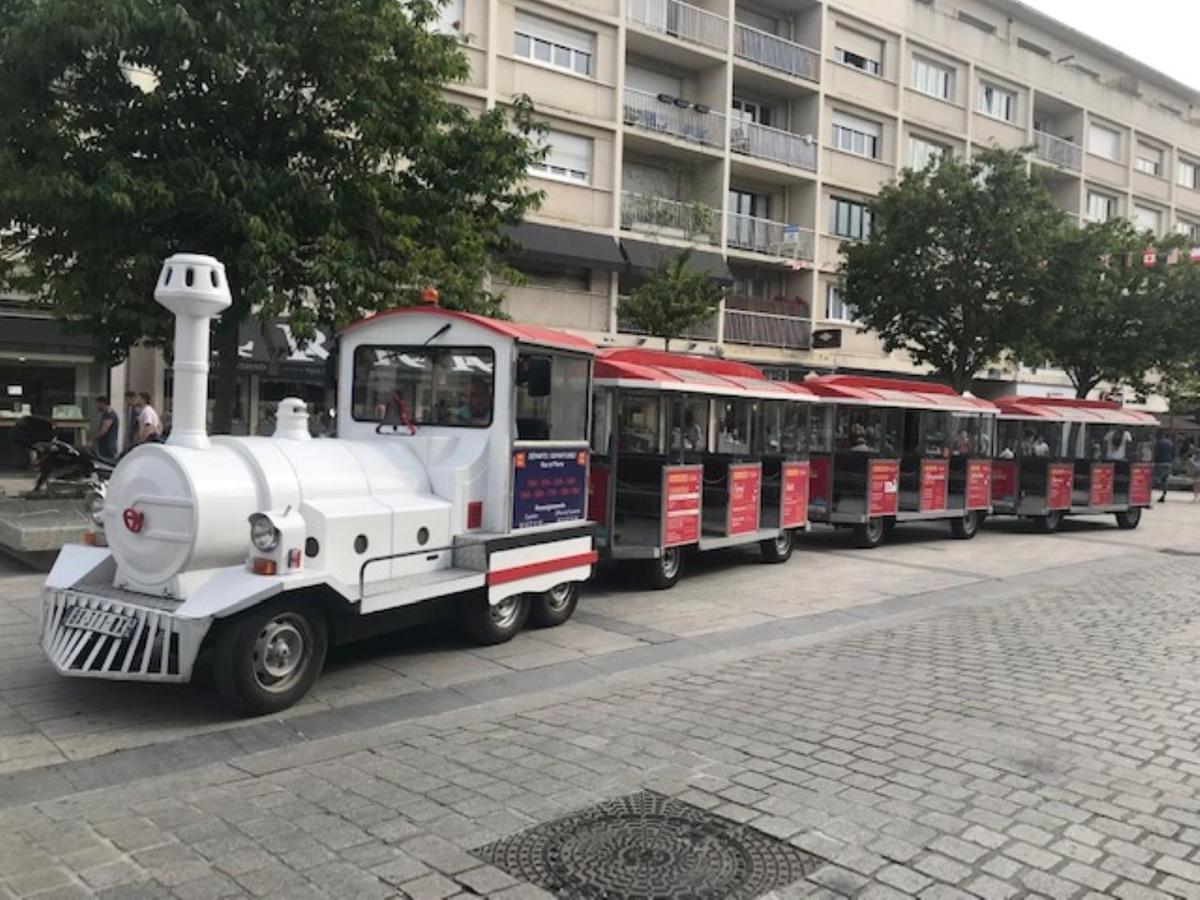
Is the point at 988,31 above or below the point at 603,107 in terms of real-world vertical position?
above

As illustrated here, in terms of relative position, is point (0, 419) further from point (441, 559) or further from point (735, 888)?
point (735, 888)

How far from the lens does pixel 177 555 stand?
571 cm

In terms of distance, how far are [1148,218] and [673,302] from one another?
1359 inches

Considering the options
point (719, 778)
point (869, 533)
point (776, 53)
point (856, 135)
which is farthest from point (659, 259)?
point (719, 778)

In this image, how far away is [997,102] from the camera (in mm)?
36875

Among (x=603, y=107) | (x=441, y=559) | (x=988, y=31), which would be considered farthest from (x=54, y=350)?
(x=988, y=31)

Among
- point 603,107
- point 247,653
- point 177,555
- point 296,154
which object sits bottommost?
point 247,653

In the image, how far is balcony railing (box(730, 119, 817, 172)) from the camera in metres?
28.4

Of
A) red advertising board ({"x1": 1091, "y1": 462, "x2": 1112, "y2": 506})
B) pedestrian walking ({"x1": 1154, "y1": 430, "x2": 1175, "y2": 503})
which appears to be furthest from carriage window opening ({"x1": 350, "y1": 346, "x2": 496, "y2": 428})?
pedestrian walking ({"x1": 1154, "y1": 430, "x2": 1175, "y2": 503})

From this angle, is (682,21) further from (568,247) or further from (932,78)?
(932,78)

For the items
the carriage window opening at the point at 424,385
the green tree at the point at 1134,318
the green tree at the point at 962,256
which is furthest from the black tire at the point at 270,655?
the green tree at the point at 1134,318

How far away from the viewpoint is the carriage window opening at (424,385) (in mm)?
7383

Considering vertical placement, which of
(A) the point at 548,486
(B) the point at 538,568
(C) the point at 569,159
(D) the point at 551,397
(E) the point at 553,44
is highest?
(E) the point at 553,44

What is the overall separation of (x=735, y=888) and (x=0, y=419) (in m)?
19.9
